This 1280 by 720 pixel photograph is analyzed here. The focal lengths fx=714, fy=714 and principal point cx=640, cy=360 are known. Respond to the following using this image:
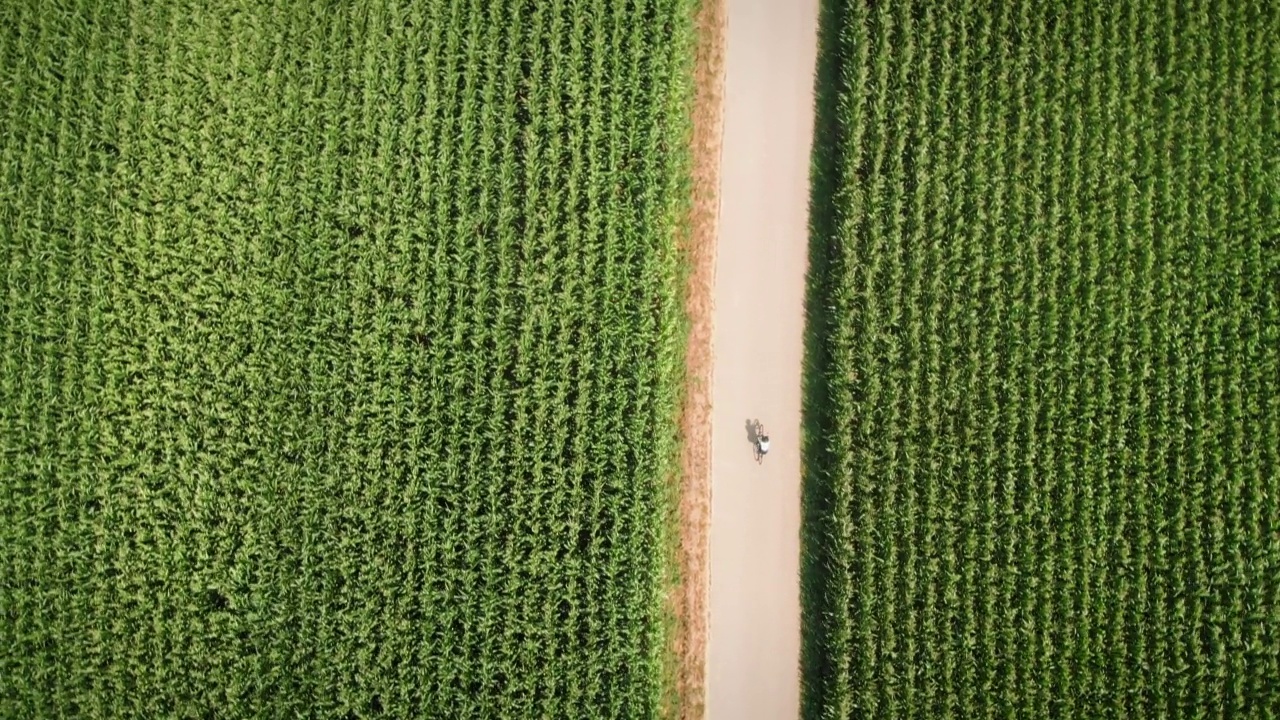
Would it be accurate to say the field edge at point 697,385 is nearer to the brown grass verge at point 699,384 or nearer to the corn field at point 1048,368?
the brown grass verge at point 699,384

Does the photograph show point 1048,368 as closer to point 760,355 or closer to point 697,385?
point 760,355

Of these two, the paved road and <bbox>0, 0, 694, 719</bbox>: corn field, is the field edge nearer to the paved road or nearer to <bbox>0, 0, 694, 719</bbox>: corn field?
the paved road

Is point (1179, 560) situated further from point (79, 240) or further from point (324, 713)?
point (79, 240)

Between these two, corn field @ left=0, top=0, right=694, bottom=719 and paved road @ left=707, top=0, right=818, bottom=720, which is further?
paved road @ left=707, top=0, right=818, bottom=720

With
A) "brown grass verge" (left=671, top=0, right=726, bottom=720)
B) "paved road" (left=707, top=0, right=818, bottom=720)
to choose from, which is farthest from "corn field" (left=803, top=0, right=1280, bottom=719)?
"brown grass verge" (left=671, top=0, right=726, bottom=720)

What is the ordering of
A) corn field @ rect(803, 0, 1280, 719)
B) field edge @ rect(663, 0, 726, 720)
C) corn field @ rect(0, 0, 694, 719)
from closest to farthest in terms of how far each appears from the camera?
corn field @ rect(0, 0, 694, 719) → corn field @ rect(803, 0, 1280, 719) → field edge @ rect(663, 0, 726, 720)

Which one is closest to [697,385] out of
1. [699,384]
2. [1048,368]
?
[699,384]
